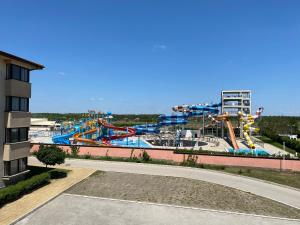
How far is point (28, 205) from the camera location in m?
17.6

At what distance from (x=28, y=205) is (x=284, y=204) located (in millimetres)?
17255

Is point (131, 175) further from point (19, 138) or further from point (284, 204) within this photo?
point (284, 204)

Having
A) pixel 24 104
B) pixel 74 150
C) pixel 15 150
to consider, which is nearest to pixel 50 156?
pixel 15 150

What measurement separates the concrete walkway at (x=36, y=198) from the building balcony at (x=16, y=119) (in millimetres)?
5335

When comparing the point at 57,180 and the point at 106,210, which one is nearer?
the point at 106,210

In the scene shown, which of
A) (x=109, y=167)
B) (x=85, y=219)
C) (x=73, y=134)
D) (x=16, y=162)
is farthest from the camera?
(x=73, y=134)

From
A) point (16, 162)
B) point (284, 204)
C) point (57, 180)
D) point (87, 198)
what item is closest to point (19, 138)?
point (16, 162)

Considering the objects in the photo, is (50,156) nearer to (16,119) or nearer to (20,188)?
(16,119)

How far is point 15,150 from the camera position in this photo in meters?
21.2

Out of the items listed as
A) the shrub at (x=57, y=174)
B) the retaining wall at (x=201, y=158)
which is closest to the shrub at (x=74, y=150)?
the retaining wall at (x=201, y=158)

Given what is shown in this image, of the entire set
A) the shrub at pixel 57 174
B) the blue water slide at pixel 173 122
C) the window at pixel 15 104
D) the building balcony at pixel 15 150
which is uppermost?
the window at pixel 15 104

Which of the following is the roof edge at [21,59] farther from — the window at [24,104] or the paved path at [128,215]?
the paved path at [128,215]

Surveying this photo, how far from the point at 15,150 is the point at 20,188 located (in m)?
3.41

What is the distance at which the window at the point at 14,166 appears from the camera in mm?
20891
